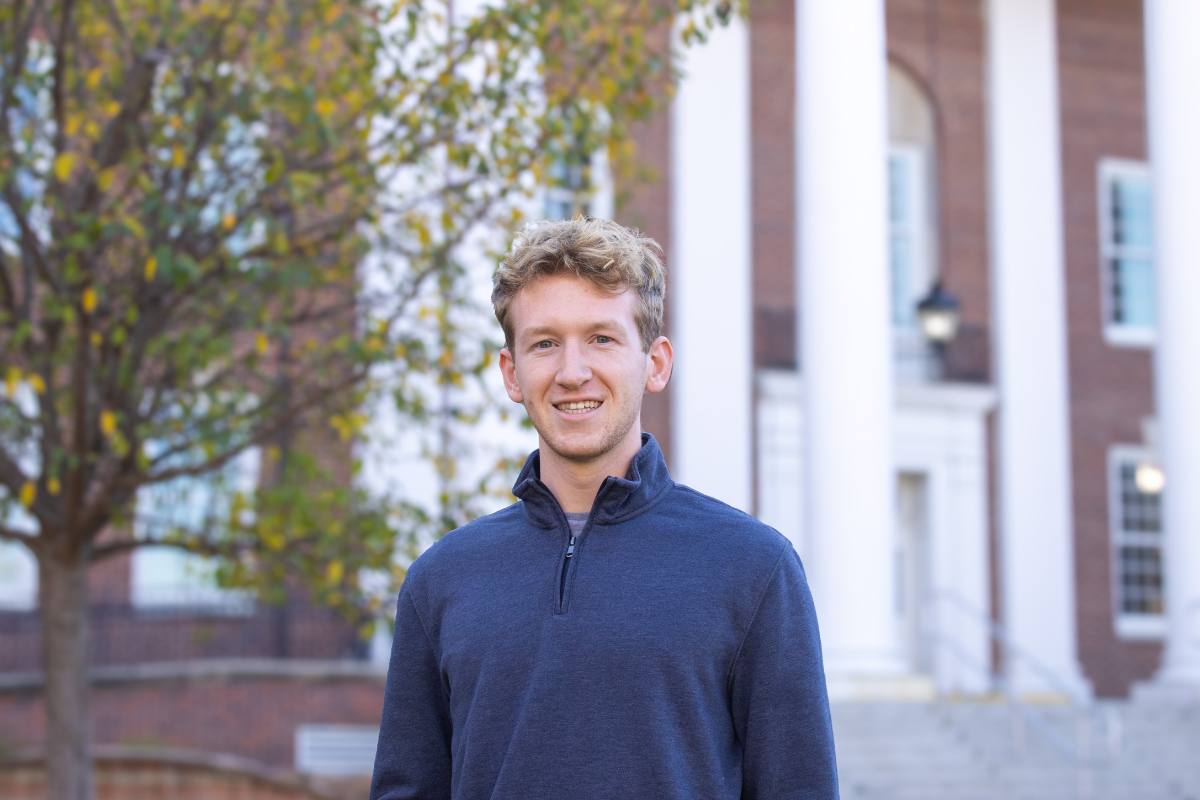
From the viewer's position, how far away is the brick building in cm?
1213

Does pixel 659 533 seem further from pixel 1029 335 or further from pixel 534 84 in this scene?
pixel 1029 335

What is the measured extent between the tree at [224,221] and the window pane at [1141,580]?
1151cm

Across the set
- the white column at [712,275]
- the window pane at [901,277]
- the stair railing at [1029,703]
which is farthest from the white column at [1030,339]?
the white column at [712,275]

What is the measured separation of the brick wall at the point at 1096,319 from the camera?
17094 millimetres

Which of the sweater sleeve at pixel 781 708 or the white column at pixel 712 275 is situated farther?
the white column at pixel 712 275

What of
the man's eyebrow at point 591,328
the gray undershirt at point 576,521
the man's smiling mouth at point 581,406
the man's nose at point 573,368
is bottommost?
the gray undershirt at point 576,521

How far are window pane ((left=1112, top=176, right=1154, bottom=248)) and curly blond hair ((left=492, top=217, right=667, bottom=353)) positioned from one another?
57.3ft

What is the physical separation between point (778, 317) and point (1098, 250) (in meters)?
4.86

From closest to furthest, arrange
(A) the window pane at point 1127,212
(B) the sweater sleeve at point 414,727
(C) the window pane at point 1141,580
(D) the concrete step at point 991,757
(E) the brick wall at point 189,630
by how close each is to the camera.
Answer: (B) the sweater sleeve at point 414,727 < (D) the concrete step at point 991,757 < (E) the brick wall at point 189,630 < (C) the window pane at point 1141,580 < (A) the window pane at point 1127,212

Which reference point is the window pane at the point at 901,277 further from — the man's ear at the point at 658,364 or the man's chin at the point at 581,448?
the man's chin at the point at 581,448

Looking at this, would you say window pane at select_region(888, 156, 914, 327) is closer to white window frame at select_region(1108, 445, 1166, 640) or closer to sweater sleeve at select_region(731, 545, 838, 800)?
white window frame at select_region(1108, 445, 1166, 640)

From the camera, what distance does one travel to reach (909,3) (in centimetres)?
1744

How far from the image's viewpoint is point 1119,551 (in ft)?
57.6

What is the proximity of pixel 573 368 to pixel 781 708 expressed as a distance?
1.97 feet
